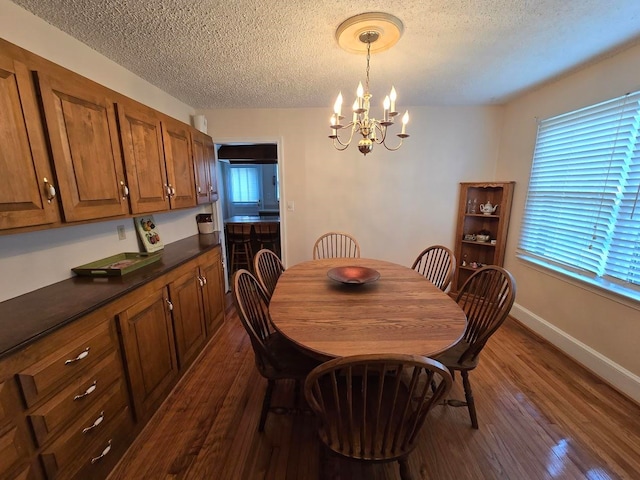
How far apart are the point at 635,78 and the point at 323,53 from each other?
217cm

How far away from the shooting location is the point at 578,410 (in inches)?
65.5

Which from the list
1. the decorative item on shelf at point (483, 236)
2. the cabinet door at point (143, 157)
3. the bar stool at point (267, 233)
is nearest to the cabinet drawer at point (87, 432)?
the cabinet door at point (143, 157)

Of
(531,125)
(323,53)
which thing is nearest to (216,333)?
(323,53)

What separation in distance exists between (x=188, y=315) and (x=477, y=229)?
3409mm

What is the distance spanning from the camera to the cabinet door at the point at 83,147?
1243 millimetres

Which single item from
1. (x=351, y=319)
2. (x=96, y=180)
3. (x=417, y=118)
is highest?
(x=417, y=118)

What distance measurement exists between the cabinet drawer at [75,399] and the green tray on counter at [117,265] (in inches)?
20.9

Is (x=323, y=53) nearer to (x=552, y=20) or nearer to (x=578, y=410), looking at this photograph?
(x=552, y=20)

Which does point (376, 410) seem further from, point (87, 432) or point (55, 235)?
point (55, 235)

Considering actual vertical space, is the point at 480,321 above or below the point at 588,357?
above

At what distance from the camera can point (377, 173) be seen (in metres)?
3.25

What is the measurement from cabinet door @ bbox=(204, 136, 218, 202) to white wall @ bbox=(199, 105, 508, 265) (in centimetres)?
23

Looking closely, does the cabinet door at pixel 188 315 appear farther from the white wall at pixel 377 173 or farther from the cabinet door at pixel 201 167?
the white wall at pixel 377 173

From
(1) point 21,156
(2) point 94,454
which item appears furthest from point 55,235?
(2) point 94,454
